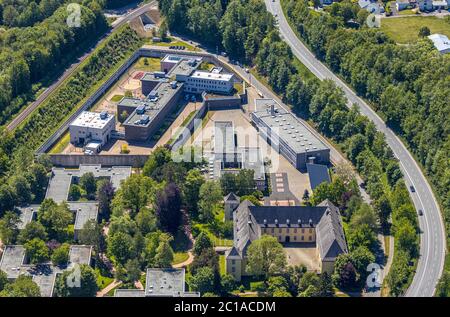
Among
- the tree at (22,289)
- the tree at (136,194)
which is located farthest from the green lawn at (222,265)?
the tree at (22,289)

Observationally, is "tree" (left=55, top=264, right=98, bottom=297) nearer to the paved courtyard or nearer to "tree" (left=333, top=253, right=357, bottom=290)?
the paved courtyard

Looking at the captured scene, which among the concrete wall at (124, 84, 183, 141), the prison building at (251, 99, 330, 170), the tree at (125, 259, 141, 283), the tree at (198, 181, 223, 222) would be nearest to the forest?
the prison building at (251, 99, 330, 170)

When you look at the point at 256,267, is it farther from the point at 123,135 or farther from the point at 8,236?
the point at 123,135

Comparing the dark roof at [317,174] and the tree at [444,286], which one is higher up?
the dark roof at [317,174]

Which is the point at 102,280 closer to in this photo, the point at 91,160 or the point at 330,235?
the point at 330,235

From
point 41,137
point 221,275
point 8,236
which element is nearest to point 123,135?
point 41,137

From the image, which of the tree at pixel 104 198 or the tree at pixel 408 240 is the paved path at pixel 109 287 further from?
the tree at pixel 408 240

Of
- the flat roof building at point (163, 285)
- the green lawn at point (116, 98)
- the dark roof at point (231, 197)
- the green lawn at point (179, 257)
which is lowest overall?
the green lawn at point (179, 257)
